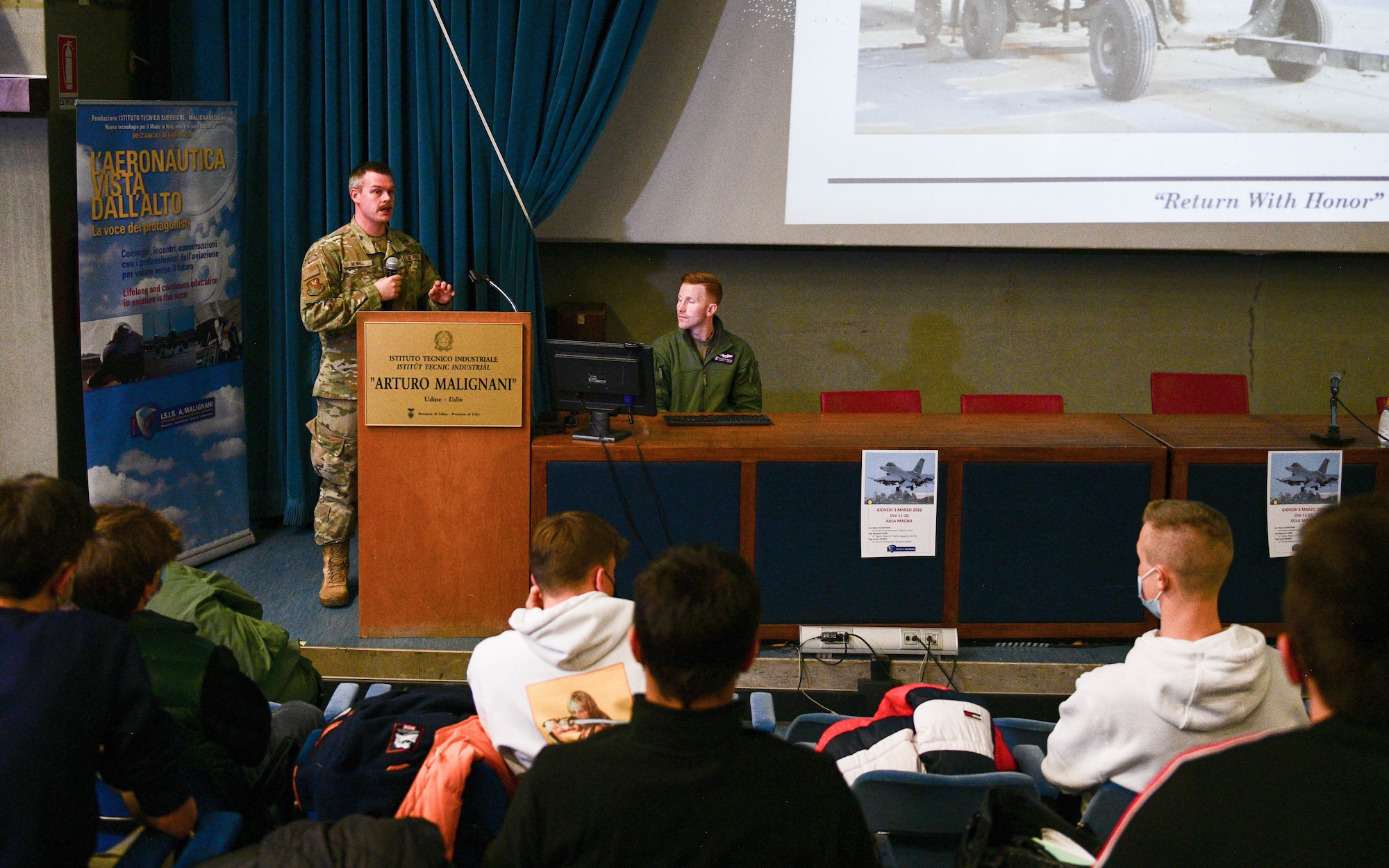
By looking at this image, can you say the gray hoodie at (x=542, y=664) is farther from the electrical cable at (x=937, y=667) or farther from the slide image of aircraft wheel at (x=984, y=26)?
the slide image of aircraft wheel at (x=984, y=26)

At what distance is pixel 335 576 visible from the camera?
435 centimetres

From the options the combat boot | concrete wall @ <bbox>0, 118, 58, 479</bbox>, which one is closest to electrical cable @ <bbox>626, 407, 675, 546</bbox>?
the combat boot

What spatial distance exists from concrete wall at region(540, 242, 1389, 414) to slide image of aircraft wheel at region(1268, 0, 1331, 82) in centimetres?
84

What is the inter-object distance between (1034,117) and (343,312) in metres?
3.08

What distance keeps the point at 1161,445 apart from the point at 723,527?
145cm

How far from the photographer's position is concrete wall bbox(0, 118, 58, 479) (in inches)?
170

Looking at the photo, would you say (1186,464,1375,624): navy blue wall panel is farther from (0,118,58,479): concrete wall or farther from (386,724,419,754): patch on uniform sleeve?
(0,118,58,479): concrete wall

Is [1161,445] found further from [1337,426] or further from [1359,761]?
[1359,761]

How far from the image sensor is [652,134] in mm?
5336

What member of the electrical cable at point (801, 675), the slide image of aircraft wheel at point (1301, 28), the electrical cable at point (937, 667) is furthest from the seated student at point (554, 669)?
the slide image of aircraft wheel at point (1301, 28)

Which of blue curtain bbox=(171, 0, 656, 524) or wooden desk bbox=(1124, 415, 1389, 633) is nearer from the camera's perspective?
wooden desk bbox=(1124, 415, 1389, 633)

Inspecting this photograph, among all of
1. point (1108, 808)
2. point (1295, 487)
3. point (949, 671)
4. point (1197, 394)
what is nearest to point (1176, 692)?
point (1108, 808)

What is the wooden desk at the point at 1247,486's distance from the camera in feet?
12.5

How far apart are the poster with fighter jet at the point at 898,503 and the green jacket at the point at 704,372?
94cm
